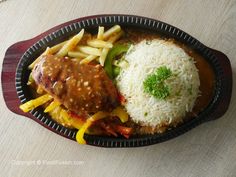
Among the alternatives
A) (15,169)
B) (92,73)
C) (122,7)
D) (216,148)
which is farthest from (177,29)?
(15,169)

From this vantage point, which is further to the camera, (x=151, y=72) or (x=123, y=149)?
(x=123, y=149)

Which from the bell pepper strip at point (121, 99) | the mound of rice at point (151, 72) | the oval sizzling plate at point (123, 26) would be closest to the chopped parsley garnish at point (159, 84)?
the mound of rice at point (151, 72)

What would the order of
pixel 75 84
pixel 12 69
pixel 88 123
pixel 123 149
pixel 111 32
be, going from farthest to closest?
1. pixel 123 149
2. pixel 12 69
3. pixel 111 32
4. pixel 88 123
5. pixel 75 84

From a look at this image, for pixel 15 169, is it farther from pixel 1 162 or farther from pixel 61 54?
pixel 61 54

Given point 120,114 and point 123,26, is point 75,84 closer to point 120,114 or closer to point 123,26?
point 120,114

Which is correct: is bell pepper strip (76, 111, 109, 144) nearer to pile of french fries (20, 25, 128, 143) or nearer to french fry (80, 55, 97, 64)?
pile of french fries (20, 25, 128, 143)

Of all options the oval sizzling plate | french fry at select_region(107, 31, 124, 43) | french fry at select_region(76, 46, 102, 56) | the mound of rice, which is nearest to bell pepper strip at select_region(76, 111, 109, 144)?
the oval sizzling plate

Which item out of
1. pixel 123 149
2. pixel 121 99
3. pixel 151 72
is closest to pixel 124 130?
pixel 121 99
